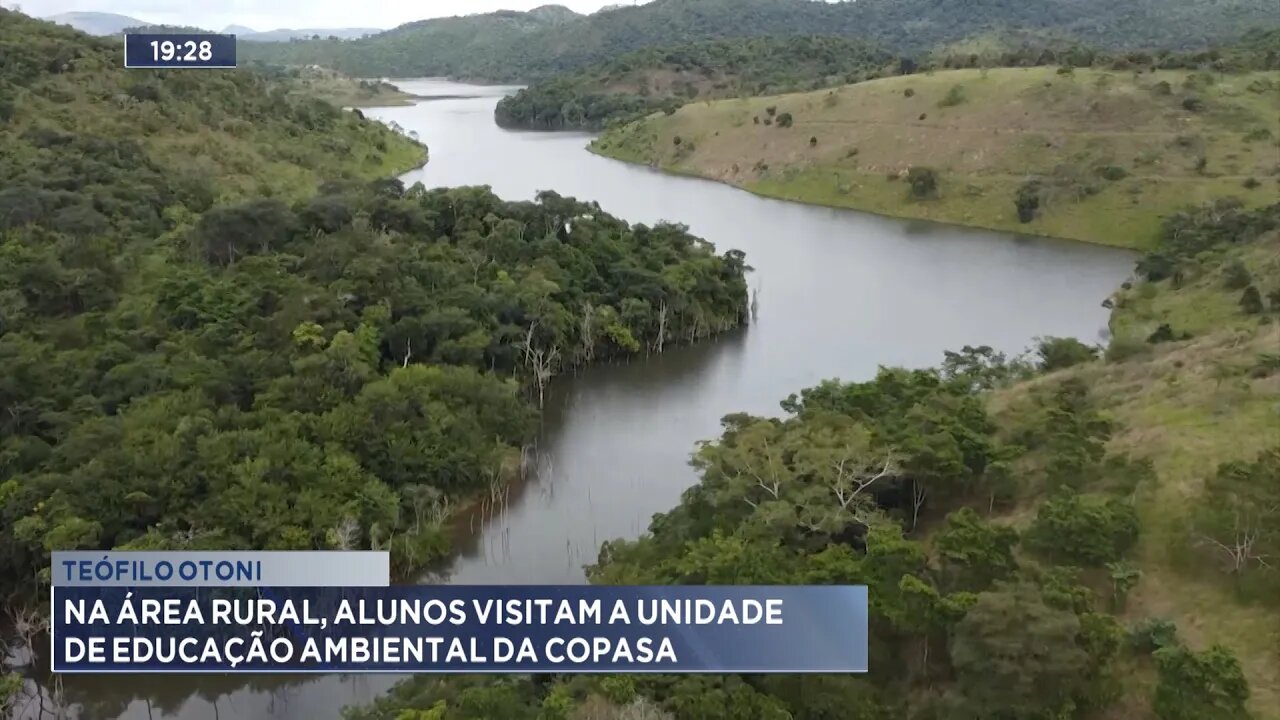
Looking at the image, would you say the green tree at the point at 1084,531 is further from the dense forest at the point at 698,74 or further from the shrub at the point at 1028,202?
the dense forest at the point at 698,74

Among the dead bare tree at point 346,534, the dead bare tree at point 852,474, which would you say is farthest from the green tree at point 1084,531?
the dead bare tree at point 346,534

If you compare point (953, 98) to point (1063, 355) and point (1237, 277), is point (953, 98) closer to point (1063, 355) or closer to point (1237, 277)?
point (1237, 277)

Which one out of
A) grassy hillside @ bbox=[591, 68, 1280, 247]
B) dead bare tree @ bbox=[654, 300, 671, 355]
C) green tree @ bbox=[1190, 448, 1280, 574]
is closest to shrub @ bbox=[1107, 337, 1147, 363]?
green tree @ bbox=[1190, 448, 1280, 574]

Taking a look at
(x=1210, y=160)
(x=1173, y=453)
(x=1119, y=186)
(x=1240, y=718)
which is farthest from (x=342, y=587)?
(x=1210, y=160)

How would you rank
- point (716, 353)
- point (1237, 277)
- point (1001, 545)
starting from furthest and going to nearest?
point (716, 353), point (1237, 277), point (1001, 545)

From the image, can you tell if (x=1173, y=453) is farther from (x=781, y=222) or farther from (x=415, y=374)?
(x=781, y=222)

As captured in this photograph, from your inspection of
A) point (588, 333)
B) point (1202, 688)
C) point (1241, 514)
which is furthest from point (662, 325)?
point (1202, 688)
